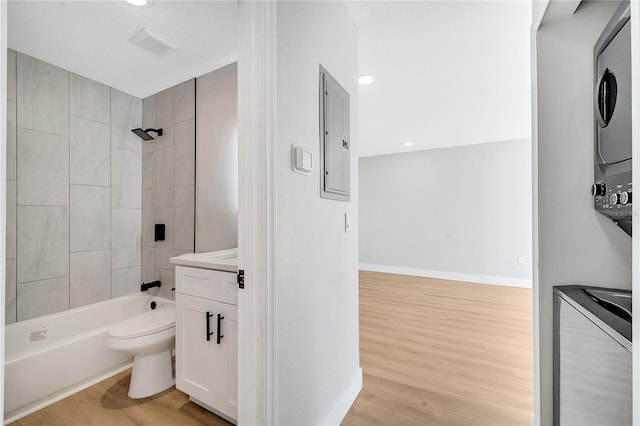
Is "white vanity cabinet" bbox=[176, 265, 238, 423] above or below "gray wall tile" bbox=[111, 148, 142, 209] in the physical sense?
below

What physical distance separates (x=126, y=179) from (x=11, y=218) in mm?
851

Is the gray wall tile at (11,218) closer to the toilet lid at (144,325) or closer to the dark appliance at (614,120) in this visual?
the toilet lid at (144,325)

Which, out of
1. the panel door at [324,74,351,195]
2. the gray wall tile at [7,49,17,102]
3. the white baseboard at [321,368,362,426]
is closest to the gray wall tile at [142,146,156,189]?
the gray wall tile at [7,49,17,102]

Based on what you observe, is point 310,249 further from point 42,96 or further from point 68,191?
point 42,96

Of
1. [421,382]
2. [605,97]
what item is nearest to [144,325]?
[421,382]

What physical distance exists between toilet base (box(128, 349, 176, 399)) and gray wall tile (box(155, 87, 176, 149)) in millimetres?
1760

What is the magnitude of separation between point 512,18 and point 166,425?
10.2 ft

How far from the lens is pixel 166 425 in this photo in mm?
1546

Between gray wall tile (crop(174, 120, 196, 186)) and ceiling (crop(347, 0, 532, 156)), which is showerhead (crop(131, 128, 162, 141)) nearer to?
gray wall tile (crop(174, 120, 196, 186))

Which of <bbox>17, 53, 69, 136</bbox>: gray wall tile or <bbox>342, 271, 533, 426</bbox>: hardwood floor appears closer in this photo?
<bbox>342, 271, 533, 426</bbox>: hardwood floor

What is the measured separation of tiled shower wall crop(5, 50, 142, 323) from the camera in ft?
6.60

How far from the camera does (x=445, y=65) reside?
2.29m

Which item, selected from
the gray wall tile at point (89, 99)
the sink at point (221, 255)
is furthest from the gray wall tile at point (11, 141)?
the sink at point (221, 255)

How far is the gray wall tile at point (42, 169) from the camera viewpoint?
204 centimetres
